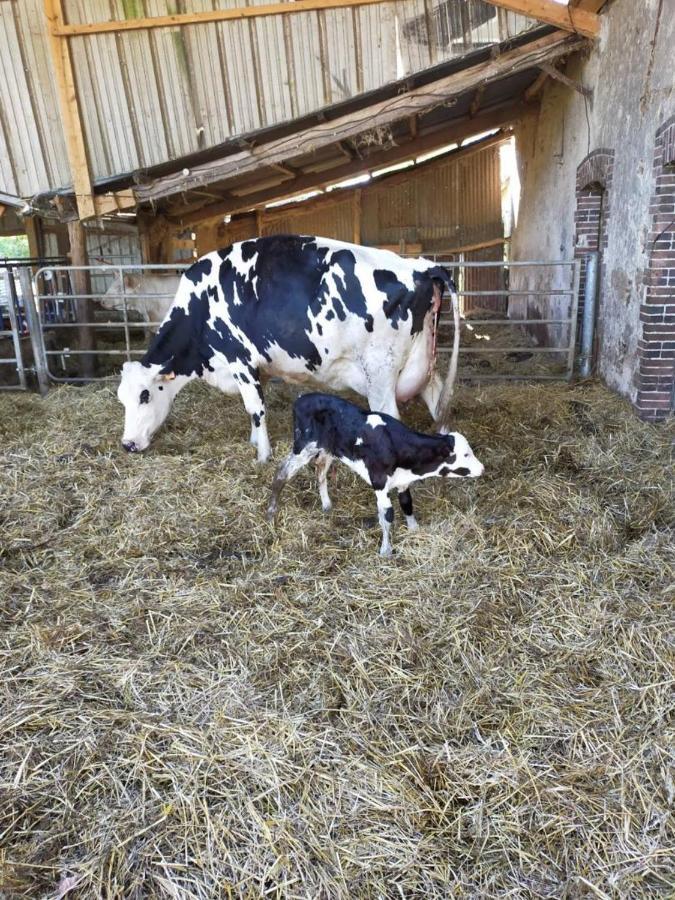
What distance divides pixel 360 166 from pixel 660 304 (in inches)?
284

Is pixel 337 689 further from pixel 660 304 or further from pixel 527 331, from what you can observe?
pixel 527 331

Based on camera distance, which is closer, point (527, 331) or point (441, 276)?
point (441, 276)

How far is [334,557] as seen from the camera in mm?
3537

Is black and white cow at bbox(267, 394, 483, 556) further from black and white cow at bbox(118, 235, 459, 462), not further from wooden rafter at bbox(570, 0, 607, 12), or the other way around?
wooden rafter at bbox(570, 0, 607, 12)

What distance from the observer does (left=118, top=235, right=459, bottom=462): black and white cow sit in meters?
4.56

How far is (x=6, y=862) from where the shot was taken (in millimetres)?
1841

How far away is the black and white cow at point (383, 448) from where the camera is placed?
348 cm

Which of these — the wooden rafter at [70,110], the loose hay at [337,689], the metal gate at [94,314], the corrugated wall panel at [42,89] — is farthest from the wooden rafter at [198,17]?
the loose hay at [337,689]

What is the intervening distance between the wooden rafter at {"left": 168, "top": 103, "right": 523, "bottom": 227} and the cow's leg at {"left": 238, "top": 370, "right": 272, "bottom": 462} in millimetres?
6703

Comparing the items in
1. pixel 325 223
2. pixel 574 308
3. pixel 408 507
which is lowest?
pixel 408 507

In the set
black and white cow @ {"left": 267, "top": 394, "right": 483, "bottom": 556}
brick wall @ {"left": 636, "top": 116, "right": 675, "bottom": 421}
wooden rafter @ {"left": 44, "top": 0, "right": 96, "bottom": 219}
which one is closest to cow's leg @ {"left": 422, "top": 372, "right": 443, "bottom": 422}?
black and white cow @ {"left": 267, "top": 394, "right": 483, "bottom": 556}

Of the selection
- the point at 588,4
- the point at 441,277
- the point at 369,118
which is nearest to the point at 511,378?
the point at 441,277

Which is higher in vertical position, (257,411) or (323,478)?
(257,411)

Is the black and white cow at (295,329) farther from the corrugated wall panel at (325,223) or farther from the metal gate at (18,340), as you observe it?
the corrugated wall panel at (325,223)
